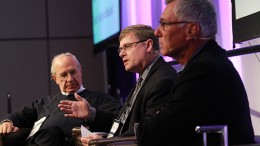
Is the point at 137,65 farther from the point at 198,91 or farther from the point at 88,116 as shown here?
the point at 198,91

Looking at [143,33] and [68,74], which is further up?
[143,33]

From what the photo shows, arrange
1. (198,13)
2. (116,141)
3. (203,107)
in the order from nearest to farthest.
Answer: (203,107), (198,13), (116,141)

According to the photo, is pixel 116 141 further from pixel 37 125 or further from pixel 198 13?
pixel 37 125

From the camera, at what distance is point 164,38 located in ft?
6.28

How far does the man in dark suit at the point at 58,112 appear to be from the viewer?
298cm

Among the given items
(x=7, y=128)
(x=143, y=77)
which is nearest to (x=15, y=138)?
(x=7, y=128)

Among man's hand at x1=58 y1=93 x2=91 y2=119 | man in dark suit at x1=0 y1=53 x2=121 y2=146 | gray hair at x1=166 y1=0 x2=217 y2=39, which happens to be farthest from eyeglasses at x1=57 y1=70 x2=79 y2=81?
gray hair at x1=166 y1=0 x2=217 y2=39

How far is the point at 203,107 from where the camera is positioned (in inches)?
65.1

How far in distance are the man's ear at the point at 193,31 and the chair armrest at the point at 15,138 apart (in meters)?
1.86

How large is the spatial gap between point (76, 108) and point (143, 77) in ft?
1.35

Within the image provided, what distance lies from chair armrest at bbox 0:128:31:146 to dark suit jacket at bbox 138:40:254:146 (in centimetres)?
180

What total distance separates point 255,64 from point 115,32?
88.3 inches

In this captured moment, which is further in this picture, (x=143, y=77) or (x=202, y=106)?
(x=143, y=77)

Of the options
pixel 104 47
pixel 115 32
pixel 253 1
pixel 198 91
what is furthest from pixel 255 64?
pixel 104 47
